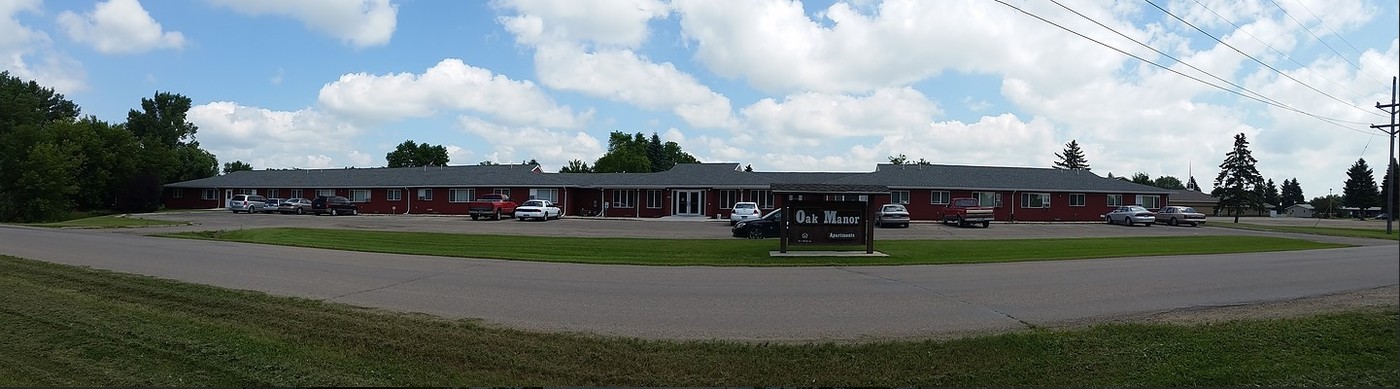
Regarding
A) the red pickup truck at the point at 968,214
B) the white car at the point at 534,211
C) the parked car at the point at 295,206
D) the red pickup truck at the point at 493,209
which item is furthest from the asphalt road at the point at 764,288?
the parked car at the point at 295,206

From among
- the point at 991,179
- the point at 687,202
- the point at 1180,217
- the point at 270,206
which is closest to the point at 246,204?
the point at 270,206

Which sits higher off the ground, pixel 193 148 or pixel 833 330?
pixel 193 148

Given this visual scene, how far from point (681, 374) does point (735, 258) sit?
40.9 ft

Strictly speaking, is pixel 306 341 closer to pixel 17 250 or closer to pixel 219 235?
pixel 17 250

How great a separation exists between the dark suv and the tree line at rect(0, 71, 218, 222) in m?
20.0

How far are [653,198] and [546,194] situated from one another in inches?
289

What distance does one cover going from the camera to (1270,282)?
42.4 ft

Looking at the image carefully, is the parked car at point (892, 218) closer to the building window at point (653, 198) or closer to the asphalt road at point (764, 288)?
the building window at point (653, 198)

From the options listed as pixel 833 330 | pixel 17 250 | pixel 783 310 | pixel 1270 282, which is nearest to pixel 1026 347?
pixel 833 330

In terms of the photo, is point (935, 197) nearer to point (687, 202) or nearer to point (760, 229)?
point (687, 202)

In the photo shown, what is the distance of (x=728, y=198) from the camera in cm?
4916

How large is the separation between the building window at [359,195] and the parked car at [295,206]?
4.36 metres

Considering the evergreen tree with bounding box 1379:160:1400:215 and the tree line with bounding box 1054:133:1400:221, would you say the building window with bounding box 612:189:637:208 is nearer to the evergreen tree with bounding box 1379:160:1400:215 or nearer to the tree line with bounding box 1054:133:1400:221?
the tree line with bounding box 1054:133:1400:221

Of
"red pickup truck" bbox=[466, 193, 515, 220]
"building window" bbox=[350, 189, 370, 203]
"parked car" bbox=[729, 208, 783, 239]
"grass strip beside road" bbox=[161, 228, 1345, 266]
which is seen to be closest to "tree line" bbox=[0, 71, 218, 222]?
"building window" bbox=[350, 189, 370, 203]
